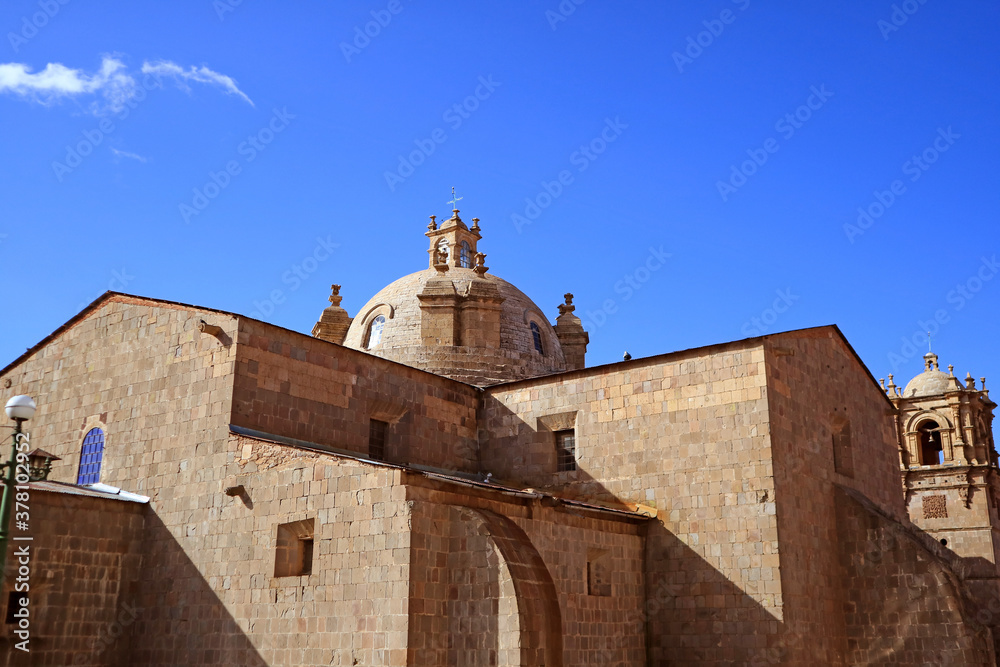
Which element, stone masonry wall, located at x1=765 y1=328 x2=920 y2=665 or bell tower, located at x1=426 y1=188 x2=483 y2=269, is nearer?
stone masonry wall, located at x1=765 y1=328 x2=920 y2=665

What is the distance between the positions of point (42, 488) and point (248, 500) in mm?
3800

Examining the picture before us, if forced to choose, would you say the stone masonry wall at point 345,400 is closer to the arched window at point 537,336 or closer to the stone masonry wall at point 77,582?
the stone masonry wall at point 77,582

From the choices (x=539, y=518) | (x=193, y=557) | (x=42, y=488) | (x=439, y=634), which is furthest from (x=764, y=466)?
(x=42, y=488)

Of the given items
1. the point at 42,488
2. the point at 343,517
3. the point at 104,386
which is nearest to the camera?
the point at 343,517

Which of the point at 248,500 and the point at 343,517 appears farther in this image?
the point at 248,500

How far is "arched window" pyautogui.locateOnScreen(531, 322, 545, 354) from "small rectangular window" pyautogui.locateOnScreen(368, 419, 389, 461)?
382 inches

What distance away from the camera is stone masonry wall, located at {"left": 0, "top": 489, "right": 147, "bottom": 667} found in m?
16.3

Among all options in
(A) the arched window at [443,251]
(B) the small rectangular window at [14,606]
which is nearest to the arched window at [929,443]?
(A) the arched window at [443,251]

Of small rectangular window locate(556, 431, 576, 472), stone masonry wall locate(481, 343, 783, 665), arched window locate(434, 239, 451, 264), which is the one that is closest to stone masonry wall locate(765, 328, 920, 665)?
stone masonry wall locate(481, 343, 783, 665)

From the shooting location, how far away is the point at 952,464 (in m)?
37.3

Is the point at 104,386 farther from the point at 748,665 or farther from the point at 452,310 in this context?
the point at 748,665

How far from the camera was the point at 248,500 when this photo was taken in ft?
56.4

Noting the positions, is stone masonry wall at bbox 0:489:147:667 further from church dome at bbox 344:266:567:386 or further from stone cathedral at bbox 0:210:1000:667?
church dome at bbox 344:266:567:386

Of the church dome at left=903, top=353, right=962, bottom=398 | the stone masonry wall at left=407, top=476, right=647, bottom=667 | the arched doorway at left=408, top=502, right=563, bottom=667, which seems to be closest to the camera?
the arched doorway at left=408, top=502, right=563, bottom=667
